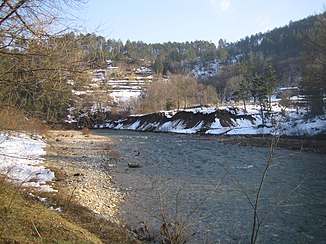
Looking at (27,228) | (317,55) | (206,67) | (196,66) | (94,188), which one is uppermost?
(196,66)

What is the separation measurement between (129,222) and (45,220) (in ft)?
13.6

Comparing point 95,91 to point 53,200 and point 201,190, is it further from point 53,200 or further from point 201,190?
point 201,190

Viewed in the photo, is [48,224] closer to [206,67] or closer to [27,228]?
[27,228]

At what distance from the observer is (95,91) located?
12.8 ft

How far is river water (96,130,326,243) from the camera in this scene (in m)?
8.72

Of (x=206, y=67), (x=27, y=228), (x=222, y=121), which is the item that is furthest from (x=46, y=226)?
(x=206, y=67)

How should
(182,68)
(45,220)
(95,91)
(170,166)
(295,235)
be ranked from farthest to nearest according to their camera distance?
(182,68)
(170,166)
(295,235)
(45,220)
(95,91)

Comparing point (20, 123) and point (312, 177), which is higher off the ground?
point (20, 123)

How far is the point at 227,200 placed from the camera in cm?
1187


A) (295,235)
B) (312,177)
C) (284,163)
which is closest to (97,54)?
(295,235)

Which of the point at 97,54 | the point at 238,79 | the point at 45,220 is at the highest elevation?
the point at 238,79

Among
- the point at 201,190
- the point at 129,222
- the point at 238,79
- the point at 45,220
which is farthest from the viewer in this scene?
the point at 238,79

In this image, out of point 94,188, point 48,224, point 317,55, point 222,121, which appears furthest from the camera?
point 222,121

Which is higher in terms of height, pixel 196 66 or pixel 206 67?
pixel 196 66
